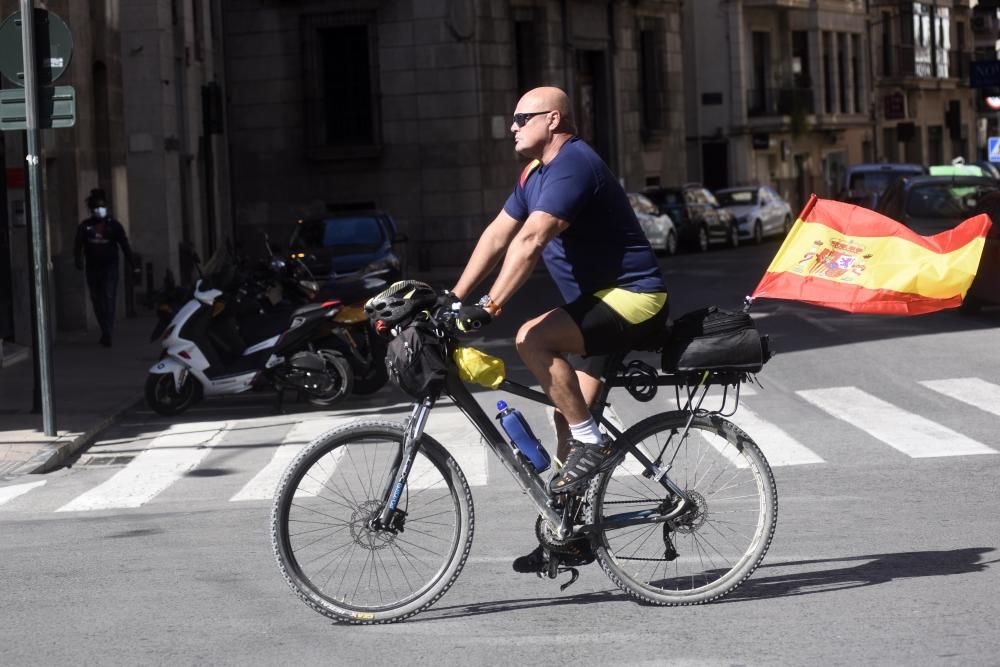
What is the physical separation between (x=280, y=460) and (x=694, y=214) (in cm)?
3210

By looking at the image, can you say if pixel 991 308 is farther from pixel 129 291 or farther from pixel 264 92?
pixel 264 92

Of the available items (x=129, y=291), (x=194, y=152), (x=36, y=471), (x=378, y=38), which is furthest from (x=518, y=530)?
(x=378, y=38)

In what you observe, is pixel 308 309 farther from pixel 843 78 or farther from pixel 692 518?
pixel 843 78

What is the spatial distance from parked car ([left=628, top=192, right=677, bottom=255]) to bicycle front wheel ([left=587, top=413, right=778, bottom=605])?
3388cm

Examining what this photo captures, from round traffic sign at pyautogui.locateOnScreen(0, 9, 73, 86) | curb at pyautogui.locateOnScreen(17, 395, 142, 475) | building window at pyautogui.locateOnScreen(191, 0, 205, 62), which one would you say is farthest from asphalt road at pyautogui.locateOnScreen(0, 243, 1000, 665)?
building window at pyautogui.locateOnScreen(191, 0, 205, 62)

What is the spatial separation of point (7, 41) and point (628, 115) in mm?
37679

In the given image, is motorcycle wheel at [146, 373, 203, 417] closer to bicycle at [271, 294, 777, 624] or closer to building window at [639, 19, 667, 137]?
bicycle at [271, 294, 777, 624]

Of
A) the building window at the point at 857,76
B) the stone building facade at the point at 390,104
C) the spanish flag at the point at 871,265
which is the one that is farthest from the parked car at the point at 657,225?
the spanish flag at the point at 871,265

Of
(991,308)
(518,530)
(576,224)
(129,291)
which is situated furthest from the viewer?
(129,291)

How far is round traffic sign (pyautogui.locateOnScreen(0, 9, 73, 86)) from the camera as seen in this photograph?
1301 centimetres

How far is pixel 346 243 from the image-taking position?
1080 inches

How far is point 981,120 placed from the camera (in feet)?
284

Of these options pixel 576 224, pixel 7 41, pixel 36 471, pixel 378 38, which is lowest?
pixel 36 471

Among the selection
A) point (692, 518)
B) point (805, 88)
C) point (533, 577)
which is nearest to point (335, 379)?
point (533, 577)
